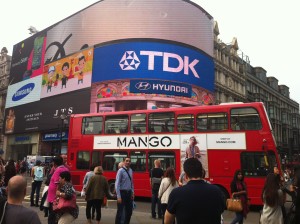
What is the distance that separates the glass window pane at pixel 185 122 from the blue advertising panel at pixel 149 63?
19.8 metres

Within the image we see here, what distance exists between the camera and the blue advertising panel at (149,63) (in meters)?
35.1

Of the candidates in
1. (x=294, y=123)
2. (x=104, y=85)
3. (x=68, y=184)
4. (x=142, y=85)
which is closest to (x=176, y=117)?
(x=68, y=184)

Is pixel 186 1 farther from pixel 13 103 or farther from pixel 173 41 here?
pixel 13 103

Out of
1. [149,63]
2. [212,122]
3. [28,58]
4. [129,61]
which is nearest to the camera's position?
[212,122]

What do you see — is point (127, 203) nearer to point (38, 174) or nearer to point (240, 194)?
point (240, 194)

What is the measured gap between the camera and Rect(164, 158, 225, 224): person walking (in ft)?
11.9

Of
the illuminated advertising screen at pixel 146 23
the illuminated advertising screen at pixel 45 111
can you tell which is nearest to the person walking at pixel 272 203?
the illuminated advertising screen at pixel 146 23

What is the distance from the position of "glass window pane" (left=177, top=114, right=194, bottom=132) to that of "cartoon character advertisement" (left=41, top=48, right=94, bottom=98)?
2420 centimetres

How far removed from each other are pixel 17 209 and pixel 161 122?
1277 centimetres

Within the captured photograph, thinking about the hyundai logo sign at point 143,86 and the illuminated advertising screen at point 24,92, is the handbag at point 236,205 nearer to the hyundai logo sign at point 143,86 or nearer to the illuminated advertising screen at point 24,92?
the hyundai logo sign at point 143,86

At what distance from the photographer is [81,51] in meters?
40.9

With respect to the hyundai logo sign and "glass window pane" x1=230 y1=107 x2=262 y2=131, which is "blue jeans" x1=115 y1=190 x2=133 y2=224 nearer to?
"glass window pane" x1=230 y1=107 x2=262 y2=131

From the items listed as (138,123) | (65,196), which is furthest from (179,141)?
(65,196)

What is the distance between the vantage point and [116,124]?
16891 millimetres
